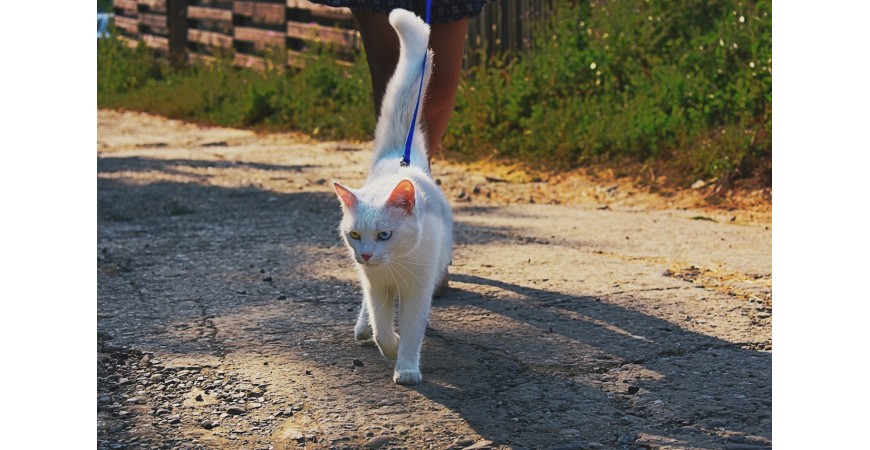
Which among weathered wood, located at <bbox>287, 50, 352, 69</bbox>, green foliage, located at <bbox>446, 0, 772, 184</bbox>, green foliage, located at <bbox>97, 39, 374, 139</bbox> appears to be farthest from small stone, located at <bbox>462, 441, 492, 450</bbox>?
weathered wood, located at <bbox>287, 50, 352, 69</bbox>

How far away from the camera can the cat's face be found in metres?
2.59

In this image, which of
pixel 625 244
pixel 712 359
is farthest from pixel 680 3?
pixel 712 359

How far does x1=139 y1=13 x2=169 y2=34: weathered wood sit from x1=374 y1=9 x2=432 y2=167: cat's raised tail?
31.1 feet

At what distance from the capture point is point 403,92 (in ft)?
10.4

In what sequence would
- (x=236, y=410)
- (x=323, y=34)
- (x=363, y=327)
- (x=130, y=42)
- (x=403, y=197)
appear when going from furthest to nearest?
(x=130, y=42), (x=323, y=34), (x=363, y=327), (x=403, y=197), (x=236, y=410)

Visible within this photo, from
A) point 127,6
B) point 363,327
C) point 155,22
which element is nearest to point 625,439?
point 363,327

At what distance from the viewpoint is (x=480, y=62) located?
7875 millimetres

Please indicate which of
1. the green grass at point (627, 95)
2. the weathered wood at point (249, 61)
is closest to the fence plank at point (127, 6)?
the weathered wood at point (249, 61)

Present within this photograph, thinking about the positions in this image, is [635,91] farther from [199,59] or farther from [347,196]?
[199,59]

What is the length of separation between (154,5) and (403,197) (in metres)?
10.8

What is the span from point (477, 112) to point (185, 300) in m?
3.88

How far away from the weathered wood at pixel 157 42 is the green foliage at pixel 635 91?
567 cm

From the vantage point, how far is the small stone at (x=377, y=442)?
7.48 feet

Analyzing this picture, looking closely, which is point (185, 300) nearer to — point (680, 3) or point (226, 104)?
point (680, 3)
